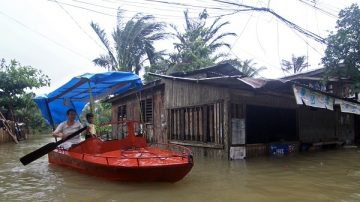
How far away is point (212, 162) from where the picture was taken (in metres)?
10.9

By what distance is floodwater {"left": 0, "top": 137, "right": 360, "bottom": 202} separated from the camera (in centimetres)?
637

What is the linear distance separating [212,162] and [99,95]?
4563mm

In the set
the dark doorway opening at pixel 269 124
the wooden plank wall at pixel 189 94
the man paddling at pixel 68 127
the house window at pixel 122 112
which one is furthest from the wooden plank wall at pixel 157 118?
the man paddling at pixel 68 127

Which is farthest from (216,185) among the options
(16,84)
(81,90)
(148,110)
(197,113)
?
(16,84)

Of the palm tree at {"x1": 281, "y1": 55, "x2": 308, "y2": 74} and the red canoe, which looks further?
the palm tree at {"x1": 281, "y1": 55, "x2": 308, "y2": 74}

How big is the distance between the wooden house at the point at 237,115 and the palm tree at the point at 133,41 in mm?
6617

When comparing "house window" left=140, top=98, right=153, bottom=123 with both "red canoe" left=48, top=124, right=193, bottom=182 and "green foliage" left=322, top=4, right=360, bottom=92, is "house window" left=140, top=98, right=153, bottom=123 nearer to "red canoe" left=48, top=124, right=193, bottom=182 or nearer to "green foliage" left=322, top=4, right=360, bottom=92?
"red canoe" left=48, top=124, right=193, bottom=182

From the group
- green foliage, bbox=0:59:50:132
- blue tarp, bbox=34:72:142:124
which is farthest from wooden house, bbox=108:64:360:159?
green foliage, bbox=0:59:50:132

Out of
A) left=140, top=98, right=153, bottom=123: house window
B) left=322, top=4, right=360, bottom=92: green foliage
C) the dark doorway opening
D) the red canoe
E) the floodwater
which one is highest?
left=322, top=4, right=360, bottom=92: green foliage

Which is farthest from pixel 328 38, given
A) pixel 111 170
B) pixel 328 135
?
pixel 111 170

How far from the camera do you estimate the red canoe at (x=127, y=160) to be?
689cm

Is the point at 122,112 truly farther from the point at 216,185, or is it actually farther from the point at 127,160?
the point at 216,185

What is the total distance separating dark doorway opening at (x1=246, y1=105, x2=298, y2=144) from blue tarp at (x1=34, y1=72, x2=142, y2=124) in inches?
202

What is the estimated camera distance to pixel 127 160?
751 centimetres
